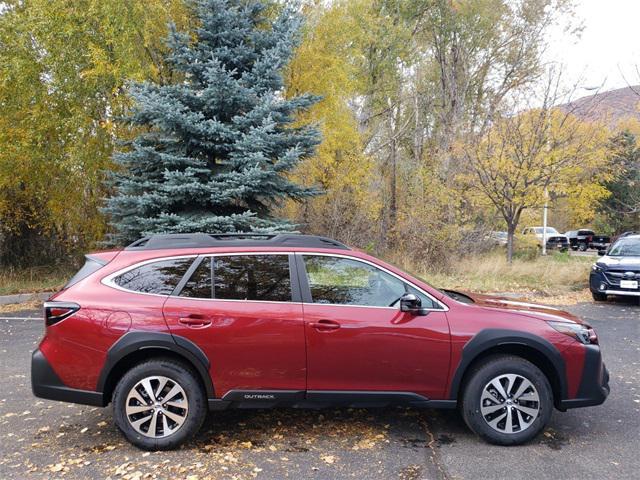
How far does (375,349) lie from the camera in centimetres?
→ 388

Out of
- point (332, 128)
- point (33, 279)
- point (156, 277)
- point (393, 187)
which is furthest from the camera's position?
point (393, 187)

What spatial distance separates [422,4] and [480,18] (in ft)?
9.08

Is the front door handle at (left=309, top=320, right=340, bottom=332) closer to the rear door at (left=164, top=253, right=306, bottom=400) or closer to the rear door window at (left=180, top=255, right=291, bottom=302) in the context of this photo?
the rear door at (left=164, top=253, right=306, bottom=400)

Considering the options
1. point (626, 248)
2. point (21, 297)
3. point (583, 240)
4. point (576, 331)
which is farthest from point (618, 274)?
point (583, 240)

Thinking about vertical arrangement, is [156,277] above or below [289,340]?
above

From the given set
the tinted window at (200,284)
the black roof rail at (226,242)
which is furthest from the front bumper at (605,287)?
the tinted window at (200,284)

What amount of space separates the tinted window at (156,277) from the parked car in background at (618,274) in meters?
10.1

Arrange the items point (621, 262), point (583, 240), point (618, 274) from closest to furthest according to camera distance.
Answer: point (618, 274) → point (621, 262) → point (583, 240)

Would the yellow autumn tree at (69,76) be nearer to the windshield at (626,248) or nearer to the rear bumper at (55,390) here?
the rear bumper at (55,390)

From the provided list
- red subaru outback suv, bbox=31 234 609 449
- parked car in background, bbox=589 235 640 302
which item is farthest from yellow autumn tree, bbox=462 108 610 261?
red subaru outback suv, bbox=31 234 609 449

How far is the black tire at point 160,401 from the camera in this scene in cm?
379

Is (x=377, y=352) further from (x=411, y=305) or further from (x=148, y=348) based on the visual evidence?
(x=148, y=348)

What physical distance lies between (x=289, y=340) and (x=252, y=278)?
0.59m

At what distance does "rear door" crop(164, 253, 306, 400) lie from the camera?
12.6ft
